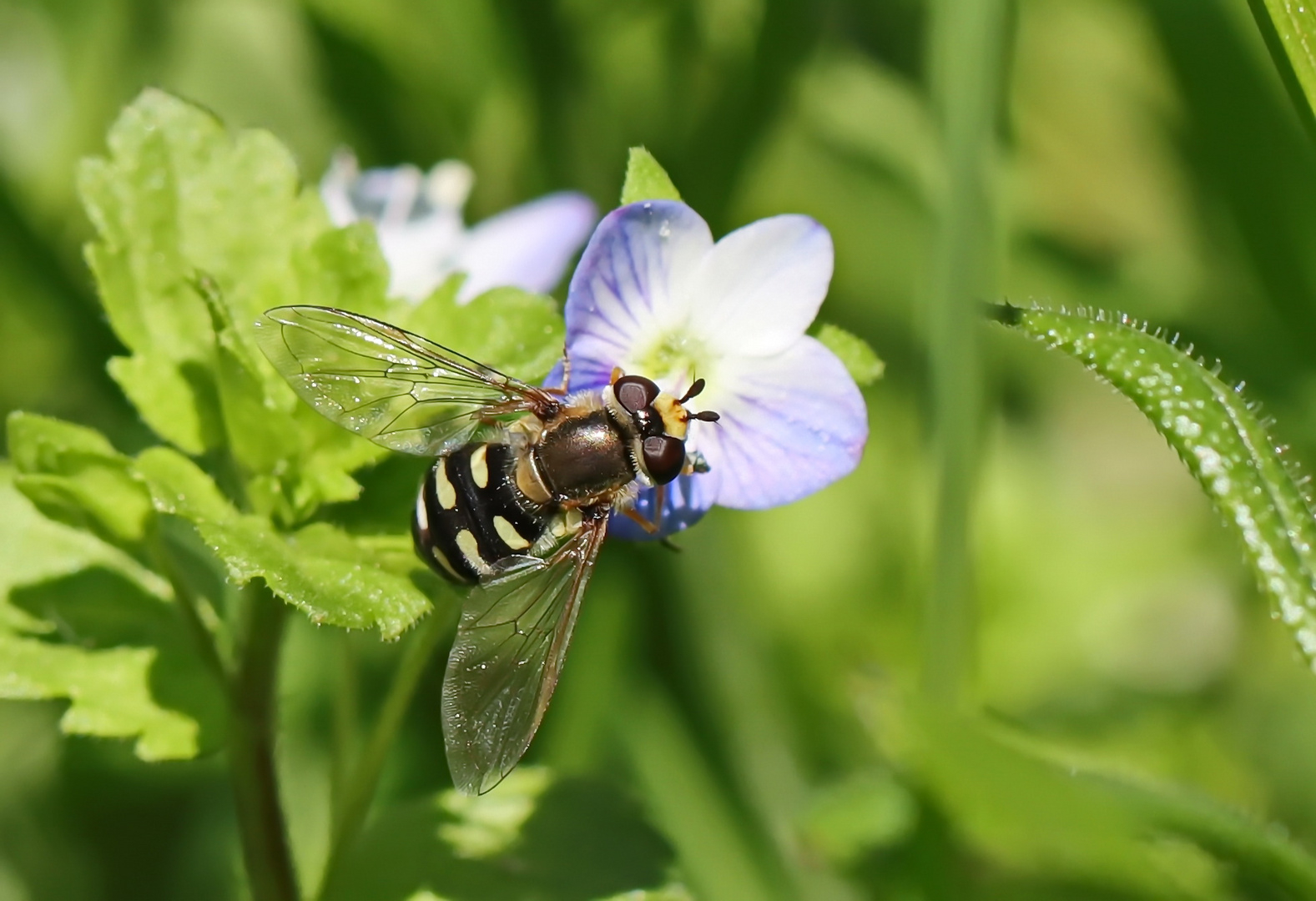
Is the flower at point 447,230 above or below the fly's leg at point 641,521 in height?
above

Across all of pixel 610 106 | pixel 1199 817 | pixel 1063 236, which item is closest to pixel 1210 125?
pixel 1063 236

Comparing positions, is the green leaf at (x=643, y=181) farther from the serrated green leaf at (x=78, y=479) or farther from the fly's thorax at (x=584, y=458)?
the serrated green leaf at (x=78, y=479)

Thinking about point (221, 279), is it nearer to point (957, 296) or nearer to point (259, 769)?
point (259, 769)

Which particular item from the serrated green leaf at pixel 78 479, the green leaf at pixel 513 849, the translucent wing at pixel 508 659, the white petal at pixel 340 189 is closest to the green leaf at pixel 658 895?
the green leaf at pixel 513 849

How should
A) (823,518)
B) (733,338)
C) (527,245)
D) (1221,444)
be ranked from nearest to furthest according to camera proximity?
(1221,444), (733,338), (527,245), (823,518)

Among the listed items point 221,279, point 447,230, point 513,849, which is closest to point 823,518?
point 447,230

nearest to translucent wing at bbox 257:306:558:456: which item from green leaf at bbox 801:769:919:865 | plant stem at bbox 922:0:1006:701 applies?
plant stem at bbox 922:0:1006:701

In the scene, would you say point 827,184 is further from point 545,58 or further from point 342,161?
point 342,161
